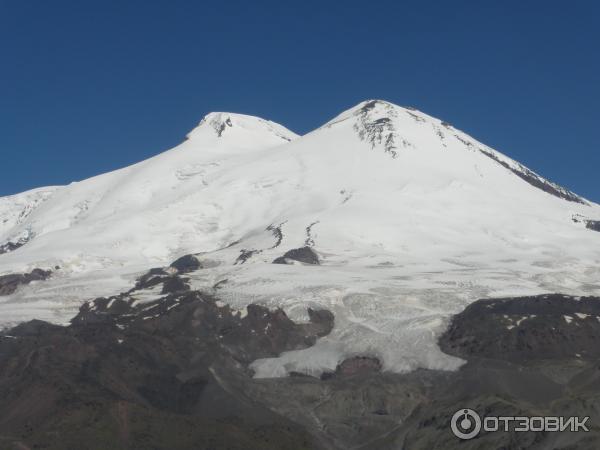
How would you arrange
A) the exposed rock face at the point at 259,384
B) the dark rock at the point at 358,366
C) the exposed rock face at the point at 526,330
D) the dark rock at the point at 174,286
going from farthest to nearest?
the dark rock at the point at 174,286
the exposed rock face at the point at 526,330
the dark rock at the point at 358,366
the exposed rock face at the point at 259,384

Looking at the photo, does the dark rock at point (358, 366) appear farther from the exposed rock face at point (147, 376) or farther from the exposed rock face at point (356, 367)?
the exposed rock face at point (147, 376)

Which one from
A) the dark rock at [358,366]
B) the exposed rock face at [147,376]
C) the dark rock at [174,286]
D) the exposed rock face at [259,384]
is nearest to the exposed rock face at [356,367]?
the dark rock at [358,366]

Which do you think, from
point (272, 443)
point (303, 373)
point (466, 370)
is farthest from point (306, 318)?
Answer: point (272, 443)

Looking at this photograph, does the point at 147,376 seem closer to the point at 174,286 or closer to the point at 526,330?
the point at 526,330

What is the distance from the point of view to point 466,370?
131750 mm

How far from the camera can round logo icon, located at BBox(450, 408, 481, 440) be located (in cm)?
10382

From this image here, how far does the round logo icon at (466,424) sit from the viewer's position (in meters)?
104

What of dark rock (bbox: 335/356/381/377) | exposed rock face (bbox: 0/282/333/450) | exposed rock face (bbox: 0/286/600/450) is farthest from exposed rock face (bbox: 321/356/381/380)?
exposed rock face (bbox: 0/282/333/450)

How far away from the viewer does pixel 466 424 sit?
10500 cm

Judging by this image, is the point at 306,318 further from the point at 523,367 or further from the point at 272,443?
the point at 272,443

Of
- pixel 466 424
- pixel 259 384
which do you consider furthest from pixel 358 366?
pixel 466 424

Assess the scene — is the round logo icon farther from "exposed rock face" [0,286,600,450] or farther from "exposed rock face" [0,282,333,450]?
"exposed rock face" [0,282,333,450]

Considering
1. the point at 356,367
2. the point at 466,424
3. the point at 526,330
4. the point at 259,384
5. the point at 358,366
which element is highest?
the point at 526,330

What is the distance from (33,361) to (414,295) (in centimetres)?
6281
